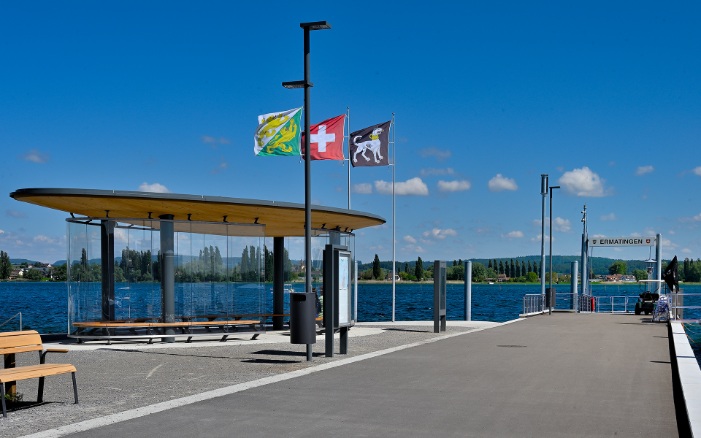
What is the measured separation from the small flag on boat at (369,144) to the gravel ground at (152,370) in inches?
399

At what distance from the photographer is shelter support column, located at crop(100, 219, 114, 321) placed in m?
21.4

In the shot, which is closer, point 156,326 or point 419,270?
point 156,326

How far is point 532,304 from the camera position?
3916cm

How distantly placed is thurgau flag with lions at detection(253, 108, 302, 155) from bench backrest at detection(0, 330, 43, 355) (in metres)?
9.29

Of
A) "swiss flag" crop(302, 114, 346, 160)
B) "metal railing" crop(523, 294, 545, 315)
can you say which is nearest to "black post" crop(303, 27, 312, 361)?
"swiss flag" crop(302, 114, 346, 160)

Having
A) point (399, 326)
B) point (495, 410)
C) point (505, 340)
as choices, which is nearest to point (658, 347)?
point (505, 340)

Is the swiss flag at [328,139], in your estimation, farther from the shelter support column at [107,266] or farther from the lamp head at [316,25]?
the lamp head at [316,25]

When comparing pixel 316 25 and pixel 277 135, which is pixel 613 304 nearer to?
pixel 277 135

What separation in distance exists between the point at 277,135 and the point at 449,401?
10.1 meters

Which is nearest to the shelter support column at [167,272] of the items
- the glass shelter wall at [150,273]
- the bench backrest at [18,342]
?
the glass shelter wall at [150,273]

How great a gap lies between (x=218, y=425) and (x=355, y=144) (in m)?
23.5

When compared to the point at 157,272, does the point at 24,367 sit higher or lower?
lower

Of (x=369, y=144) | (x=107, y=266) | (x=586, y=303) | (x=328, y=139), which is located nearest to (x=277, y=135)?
(x=107, y=266)

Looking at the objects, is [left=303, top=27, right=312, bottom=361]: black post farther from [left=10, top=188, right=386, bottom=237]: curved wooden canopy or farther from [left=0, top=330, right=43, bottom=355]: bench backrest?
[left=0, top=330, right=43, bottom=355]: bench backrest
